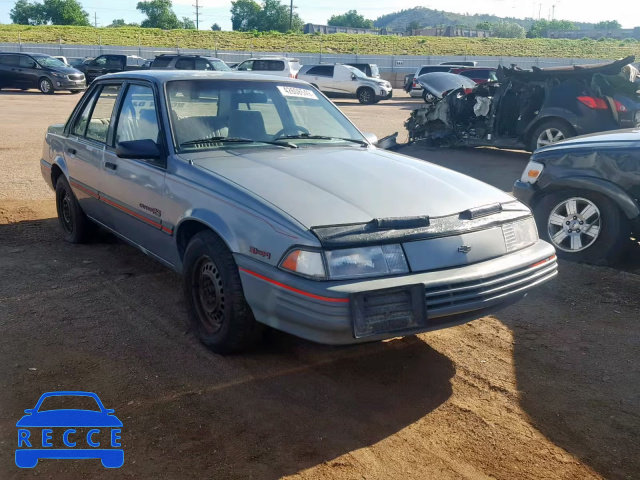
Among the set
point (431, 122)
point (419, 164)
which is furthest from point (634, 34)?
point (419, 164)

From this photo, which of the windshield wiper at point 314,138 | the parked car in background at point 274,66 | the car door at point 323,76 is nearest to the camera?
the windshield wiper at point 314,138

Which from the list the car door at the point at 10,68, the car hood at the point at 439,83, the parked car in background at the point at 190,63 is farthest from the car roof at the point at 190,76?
the car door at the point at 10,68

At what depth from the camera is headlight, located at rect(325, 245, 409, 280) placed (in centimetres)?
311

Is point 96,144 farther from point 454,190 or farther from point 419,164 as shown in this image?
point 454,190

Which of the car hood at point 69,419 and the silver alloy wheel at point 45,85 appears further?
the silver alloy wheel at point 45,85

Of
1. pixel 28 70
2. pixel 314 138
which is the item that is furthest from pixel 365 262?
pixel 28 70

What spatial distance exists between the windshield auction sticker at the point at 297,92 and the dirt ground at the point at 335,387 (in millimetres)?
1713

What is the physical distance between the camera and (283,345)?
3963 mm

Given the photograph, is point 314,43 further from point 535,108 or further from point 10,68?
point 535,108

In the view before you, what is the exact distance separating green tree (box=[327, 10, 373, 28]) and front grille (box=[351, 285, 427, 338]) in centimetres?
15527

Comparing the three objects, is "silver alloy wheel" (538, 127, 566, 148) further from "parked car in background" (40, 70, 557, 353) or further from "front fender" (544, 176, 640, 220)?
"parked car in background" (40, 70, 557, 353)

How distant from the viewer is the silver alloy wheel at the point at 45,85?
2575 centimetres

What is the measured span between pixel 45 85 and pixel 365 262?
85.4 ft

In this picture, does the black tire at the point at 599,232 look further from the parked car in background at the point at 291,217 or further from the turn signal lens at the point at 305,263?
the turn signal lens at the point at 305,263
